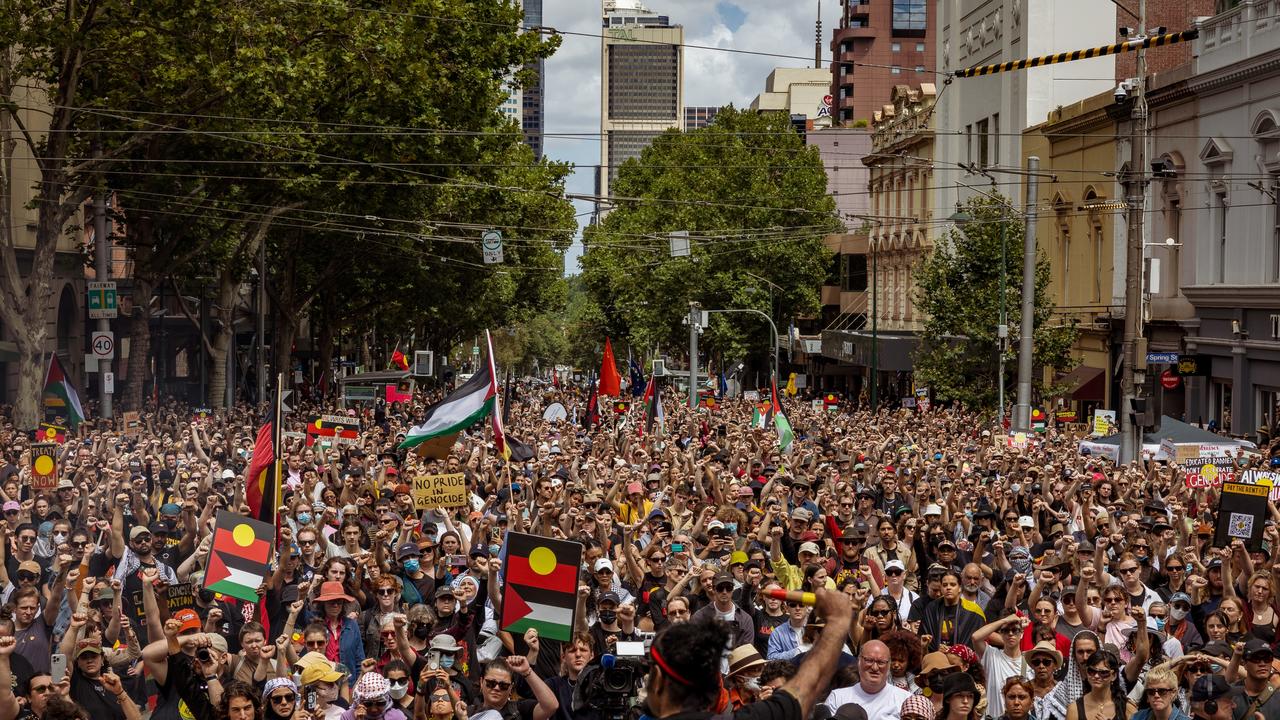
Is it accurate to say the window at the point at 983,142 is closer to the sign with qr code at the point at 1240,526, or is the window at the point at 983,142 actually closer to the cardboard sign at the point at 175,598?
the sign with qr code at the point at 1240,526

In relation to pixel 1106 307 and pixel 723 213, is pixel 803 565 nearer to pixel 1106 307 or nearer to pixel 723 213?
pixel 1106 307

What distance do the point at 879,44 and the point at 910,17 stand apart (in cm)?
254

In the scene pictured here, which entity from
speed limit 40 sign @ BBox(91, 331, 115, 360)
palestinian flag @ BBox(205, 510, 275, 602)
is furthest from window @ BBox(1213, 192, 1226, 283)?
palestinian flag @ BBox(205, 510, 275, 602)

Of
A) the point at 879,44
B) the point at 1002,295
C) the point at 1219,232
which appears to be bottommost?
the point at 1002,295

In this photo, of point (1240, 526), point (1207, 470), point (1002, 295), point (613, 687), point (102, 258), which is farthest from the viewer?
point (1002, 295)

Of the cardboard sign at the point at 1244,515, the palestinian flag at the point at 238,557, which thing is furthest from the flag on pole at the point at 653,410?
the palestinian flag at the point at 238,557

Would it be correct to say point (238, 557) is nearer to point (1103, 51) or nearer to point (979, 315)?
point (1103, 51)

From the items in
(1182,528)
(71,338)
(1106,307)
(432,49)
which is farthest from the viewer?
(71,338)

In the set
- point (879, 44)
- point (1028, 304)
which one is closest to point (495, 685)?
point (1028, 304)

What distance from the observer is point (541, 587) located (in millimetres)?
9070

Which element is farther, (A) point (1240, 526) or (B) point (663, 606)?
(A) point (1240, 526)

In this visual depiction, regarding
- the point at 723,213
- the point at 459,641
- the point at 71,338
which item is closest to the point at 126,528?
the point at 459,641

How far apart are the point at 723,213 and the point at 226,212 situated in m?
29.7

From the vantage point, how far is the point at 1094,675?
809cm
